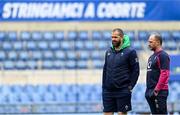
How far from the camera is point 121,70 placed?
7090 mm

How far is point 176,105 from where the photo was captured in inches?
426

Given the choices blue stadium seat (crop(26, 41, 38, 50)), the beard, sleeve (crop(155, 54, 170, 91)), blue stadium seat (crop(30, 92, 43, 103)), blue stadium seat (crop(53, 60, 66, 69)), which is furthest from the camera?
blue stadium seat (crop(26, 41, 38, 50))

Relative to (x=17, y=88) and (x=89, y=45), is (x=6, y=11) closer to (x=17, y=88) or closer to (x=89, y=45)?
(x=17, y=88)

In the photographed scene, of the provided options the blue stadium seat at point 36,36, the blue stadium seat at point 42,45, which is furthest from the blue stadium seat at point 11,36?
the blue stadium seat at point 42,45

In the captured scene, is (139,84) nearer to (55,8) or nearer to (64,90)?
(64,90)

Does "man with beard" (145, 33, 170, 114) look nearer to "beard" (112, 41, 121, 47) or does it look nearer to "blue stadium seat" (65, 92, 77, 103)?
"beard" (112, 41, 121, 47)

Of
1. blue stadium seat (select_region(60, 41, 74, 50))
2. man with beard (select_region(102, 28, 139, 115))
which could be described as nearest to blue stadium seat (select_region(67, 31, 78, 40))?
blue stadium seat (select_region(60, 41, 74, 50))

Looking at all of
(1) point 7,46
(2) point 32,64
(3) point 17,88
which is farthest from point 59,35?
(3) point 17,88

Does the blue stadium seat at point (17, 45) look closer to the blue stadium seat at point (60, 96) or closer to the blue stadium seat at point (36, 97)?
the blue stadium seat at point (36, 97)

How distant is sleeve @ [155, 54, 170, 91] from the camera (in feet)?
22.7

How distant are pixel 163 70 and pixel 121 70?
464mm

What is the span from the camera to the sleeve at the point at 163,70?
273 inches

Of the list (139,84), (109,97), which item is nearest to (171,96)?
(139,84)

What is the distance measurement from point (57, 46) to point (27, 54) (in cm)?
71
